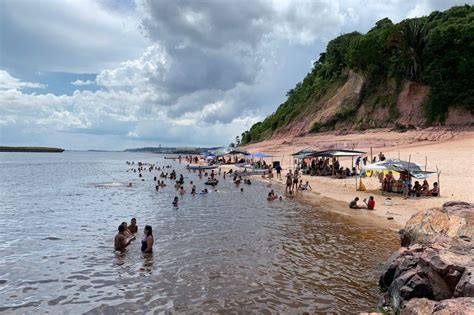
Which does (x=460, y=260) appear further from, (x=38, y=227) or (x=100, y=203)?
(x=100, y=203)

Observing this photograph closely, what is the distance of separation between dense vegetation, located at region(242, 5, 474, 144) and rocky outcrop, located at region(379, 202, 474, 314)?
44.8 m

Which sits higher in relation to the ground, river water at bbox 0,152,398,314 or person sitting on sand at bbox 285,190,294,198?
person sitting on sand at bbox 285,190,294,198

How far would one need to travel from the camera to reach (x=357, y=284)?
1002cm

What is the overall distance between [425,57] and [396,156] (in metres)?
22.4

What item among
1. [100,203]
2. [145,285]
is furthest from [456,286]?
[100,203]

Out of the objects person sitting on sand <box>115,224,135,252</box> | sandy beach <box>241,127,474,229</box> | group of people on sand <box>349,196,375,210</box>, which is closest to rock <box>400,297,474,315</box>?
person sitting on sand <box>115,224,135,252</box>

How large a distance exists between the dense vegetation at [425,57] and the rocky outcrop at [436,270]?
4477 cm

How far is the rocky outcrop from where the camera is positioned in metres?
6.37

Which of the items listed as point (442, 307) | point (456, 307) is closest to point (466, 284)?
point (442, 307)

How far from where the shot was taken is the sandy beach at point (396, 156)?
20.2 m

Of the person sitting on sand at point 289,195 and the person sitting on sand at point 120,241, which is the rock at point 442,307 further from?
the person sitting on sand at point 289,195

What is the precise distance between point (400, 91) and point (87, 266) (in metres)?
54.7

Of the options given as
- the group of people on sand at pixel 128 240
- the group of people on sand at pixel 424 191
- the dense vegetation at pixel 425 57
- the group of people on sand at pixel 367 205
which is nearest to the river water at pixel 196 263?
the group of people on sand at pixel 128 240

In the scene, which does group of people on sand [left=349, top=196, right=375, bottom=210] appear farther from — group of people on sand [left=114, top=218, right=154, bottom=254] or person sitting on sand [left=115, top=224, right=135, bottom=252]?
person sitting on sand [left=115, top=224, right=135, bottom=252]
